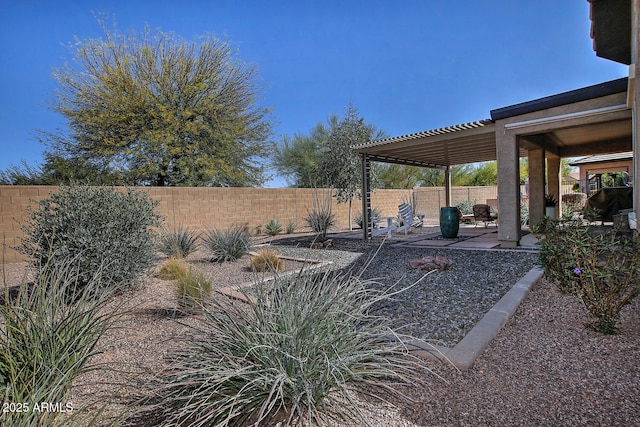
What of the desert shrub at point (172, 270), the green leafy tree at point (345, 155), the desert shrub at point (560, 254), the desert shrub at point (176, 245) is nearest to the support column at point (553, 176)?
the green leafy tree at point (345, 155)

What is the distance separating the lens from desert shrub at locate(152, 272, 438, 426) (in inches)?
69.6

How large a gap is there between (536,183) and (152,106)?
14.4 meters

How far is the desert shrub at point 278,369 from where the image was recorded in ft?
5.80

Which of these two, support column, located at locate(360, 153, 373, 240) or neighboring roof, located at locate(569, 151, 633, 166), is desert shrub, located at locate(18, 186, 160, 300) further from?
neighboring roof, located at locate(569, 151, 633, 166)

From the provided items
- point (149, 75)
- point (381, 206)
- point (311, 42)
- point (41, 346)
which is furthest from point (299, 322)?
point (381, 206)

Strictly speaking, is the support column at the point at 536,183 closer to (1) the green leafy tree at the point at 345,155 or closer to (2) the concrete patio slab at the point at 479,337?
(1) the green leafy tree at the point at 345,155

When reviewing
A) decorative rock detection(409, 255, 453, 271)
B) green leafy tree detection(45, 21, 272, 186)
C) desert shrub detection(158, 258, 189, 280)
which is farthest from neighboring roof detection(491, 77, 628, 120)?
green leafy tree detection(45, 21, 272, 186)

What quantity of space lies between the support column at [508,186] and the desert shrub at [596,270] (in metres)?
4.36

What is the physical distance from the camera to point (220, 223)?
1288 centimetres

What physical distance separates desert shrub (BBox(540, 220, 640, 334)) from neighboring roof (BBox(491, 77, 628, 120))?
4.34 metres

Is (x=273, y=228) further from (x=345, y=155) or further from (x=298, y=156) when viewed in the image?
(x=298, y=156)

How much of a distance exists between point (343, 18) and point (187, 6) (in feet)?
14.9

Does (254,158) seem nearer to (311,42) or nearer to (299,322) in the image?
(311,42)

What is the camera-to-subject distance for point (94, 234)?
4.49 m
